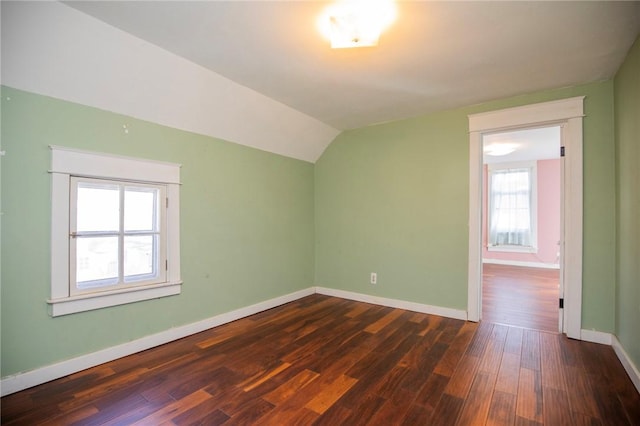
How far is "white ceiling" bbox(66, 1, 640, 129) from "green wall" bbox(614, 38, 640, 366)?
225 millimetres

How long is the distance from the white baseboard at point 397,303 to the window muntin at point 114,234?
2.32 metres

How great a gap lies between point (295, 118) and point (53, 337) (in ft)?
9.51

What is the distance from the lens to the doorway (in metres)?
5.13

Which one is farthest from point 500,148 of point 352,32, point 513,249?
point 352,32

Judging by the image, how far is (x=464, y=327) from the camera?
303cm

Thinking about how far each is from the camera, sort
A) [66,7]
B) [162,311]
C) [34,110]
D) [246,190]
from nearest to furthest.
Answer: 1. [66,7]
2. [34,110]
3. [162,311]
4. [246,190]

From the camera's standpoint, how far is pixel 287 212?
398cm

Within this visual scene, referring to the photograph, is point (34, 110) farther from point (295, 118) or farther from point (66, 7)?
point (295, 118)

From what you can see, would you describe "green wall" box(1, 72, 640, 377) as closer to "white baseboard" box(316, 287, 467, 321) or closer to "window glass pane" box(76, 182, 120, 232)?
"white baseboard" box(316, 287, 467, 321)

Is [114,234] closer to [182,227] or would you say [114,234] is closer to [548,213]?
[182,227]

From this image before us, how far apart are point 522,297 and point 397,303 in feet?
6.51

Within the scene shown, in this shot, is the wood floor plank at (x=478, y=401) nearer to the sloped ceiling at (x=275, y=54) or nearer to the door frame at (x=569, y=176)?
the door frame at (x=569, y=176)

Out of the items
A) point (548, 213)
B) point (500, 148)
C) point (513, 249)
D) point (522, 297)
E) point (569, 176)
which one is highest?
point (500, 148)

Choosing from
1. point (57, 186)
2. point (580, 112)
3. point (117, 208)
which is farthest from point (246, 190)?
point (580, 112)
